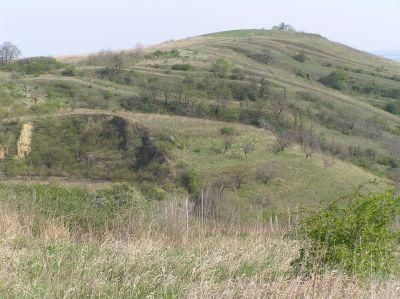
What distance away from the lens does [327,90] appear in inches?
3297

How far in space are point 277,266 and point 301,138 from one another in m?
50.4

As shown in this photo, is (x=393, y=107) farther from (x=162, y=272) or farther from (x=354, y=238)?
(x=162, y=272)

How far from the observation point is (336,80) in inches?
3469

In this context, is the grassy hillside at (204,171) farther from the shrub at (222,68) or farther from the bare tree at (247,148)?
the shrub at (222,68)

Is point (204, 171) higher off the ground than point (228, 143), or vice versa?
point (228, 143)

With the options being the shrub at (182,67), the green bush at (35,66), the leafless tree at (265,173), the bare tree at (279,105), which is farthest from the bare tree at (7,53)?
the leafless tree at (265,173)

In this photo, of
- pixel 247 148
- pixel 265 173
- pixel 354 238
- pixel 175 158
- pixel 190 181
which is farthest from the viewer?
pixel 247 148

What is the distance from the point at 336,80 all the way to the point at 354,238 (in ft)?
278

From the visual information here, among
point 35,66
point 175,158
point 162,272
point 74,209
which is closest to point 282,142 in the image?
point 175,158

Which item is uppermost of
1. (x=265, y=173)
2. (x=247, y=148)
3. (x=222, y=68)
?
(x=222, y=68)

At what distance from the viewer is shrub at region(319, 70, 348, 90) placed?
8718 centimetres

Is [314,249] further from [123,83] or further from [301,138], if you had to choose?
[123,83]

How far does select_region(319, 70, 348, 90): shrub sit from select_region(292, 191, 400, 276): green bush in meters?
82.7

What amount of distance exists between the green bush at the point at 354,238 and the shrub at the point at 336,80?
271ft
